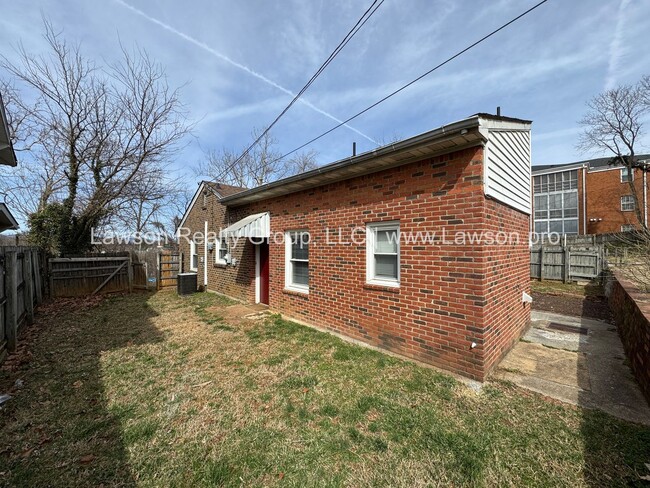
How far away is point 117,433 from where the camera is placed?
2961 millimetres

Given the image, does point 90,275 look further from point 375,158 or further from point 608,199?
point 608,199

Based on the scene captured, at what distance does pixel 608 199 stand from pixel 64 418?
38803 mm

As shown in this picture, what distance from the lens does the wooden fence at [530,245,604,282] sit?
13180 millimetres

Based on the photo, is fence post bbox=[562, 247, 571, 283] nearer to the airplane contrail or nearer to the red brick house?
the red brick house

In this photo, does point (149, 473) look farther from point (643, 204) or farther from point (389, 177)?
point (643, 204)

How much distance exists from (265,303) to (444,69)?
784cm

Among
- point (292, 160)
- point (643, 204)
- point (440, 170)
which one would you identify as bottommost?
point (440, 170)

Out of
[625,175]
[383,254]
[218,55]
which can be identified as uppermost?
[625,175]

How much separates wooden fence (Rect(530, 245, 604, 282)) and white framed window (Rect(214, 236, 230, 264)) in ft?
49.9

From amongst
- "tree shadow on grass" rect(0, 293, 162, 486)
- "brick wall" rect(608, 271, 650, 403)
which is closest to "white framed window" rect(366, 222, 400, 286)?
"brick wall" rect(608, 271, 650, 403)

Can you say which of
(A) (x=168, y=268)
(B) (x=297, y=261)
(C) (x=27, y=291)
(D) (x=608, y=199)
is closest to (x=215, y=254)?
(A) (x=168, y=268)

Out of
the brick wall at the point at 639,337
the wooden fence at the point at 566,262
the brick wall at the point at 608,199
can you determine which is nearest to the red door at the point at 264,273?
the brick wall at the point at 639,337

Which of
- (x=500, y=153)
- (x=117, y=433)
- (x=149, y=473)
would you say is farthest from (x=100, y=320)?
(x=500, y=153)

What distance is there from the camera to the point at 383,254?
5.36 meters
